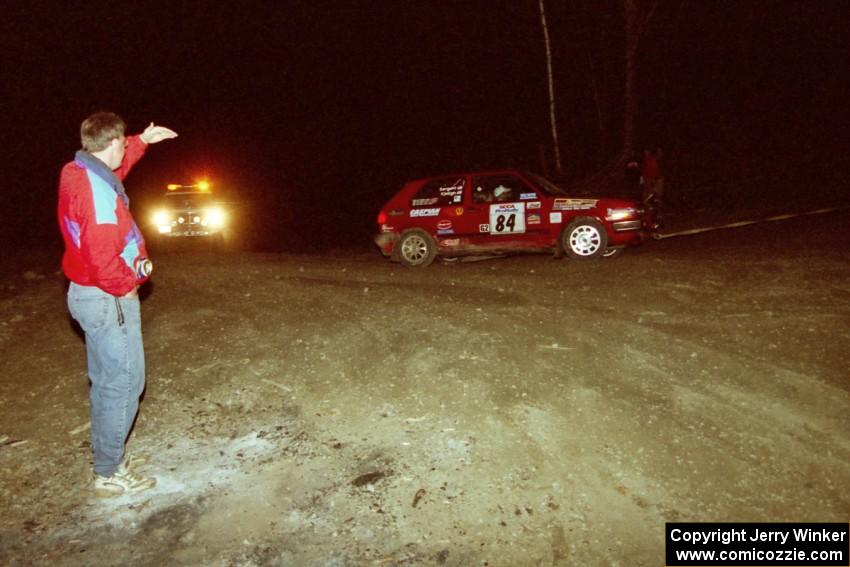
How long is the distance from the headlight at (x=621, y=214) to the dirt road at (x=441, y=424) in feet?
7.56

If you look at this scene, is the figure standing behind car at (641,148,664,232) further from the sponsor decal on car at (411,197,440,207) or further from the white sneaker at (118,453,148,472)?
the white sneaker at (118,453,148,472)

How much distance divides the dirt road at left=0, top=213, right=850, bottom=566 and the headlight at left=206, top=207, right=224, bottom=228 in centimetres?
751

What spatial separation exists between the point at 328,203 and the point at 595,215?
21.7 m

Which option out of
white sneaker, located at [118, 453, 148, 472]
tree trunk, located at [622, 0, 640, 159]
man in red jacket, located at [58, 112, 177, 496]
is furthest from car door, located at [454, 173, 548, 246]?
tree trunk, located at [622, 0, 640, 159]

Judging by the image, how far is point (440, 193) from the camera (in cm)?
1102

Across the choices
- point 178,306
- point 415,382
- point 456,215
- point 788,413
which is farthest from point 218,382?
point 456,215

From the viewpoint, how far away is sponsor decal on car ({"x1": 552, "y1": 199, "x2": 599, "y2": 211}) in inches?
403

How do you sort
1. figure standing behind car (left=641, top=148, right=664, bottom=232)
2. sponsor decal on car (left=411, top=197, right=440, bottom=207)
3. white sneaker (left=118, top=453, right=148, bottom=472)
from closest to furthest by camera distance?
1. white sneaker (left=118, top=453, right=148, bottom=472)
2. sponsor decal on car (left=411, top=197, right=440, bottom=207)
3. figure standing behind car (left=641, top=148, right=664, bottom=232)

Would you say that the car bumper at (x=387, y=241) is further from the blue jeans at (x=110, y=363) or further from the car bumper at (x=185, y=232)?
the blue jeans at (x=110, y=363)

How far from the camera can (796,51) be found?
92.7 feet

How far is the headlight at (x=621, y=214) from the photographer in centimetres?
1013

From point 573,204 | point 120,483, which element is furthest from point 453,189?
point 120,483

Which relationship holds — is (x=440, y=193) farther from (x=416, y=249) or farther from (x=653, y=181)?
(x=653, y=181)

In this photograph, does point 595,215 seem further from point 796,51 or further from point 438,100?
point 438,100
